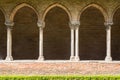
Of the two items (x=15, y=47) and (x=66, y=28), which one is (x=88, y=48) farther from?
(x=15, y=47)

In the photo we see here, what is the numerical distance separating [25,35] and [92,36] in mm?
4215

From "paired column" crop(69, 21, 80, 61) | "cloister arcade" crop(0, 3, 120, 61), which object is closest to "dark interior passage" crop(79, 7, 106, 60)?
"cloister arcade" crop(0, 3, 120, 61)

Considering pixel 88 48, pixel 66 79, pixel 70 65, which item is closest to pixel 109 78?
pixel 66 79

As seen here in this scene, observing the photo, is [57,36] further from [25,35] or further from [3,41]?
[3,41]

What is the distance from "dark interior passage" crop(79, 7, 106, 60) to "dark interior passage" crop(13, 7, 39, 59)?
290 cm

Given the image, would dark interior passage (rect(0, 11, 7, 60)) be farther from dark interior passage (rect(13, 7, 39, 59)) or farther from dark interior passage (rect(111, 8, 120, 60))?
dark interior passage (rect(111, 8, 120, 60))

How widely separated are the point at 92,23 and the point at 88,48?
5.22 feet

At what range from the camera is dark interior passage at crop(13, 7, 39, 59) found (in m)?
23.0

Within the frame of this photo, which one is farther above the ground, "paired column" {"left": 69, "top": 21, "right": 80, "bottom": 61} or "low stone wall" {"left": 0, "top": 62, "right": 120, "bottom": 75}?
"paired column" {"left": 69, "top": 21, "right": 80, "bottom": 61}

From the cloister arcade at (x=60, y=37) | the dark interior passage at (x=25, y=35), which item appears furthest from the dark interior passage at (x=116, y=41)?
the dark interior passage at (x=25, y=35)

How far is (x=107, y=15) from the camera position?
749 inches

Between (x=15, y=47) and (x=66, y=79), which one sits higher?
(x=15, y=47)

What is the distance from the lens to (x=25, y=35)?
76.0 feet

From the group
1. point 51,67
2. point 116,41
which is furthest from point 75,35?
point 116,41
